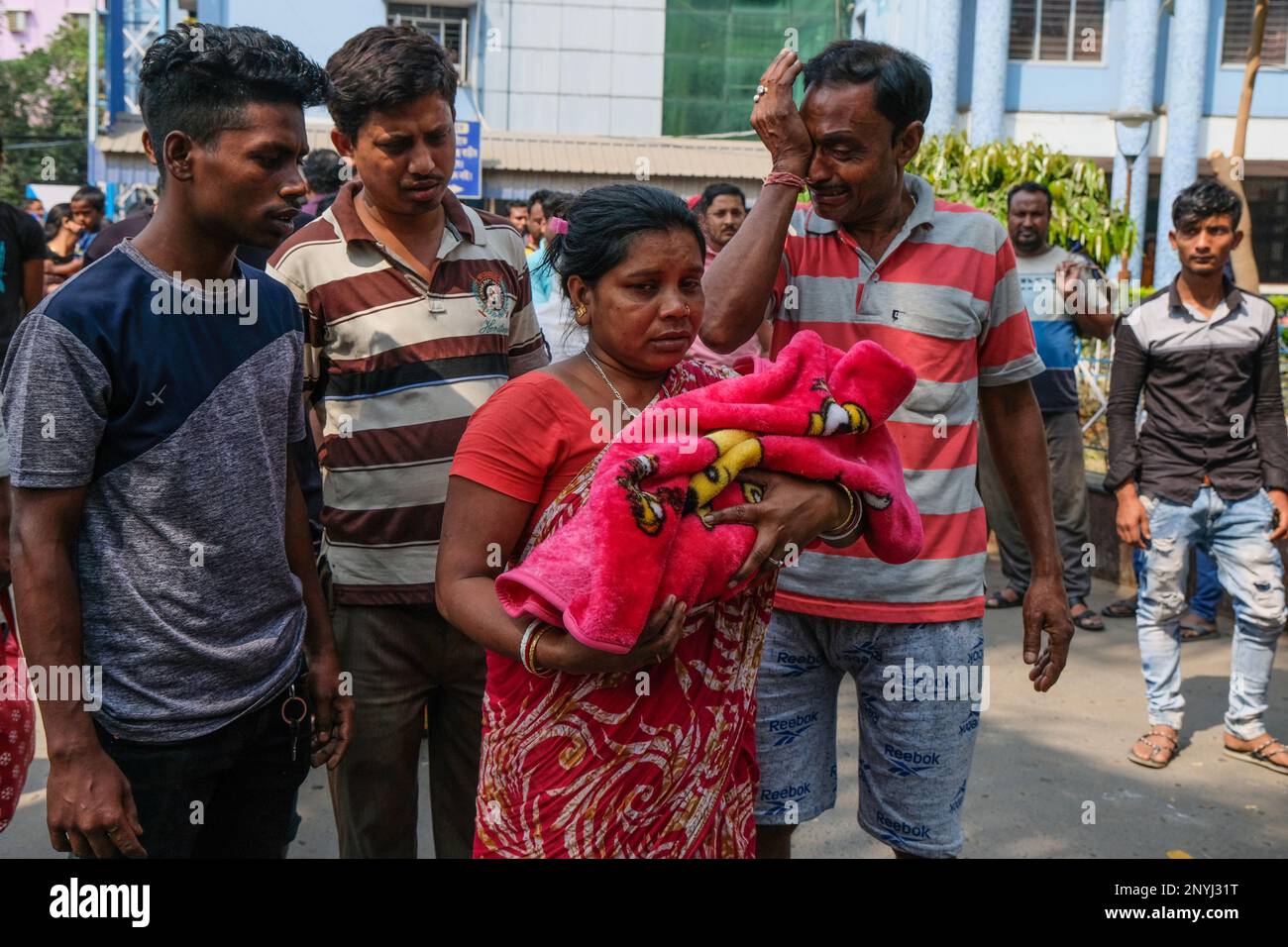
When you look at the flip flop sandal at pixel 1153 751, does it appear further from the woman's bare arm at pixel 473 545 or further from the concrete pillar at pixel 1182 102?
the concrete pillar at pixel 1182 102

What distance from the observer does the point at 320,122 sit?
2112 centimetres

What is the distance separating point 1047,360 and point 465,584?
540 cm

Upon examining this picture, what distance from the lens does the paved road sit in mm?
4227

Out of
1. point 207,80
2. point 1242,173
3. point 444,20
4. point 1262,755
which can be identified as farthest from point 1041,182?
point 444,20

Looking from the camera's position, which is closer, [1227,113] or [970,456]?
[970,456]

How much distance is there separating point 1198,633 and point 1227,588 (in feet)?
5.94

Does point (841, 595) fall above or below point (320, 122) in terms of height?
below

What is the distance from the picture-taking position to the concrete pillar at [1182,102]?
2120 centimetres

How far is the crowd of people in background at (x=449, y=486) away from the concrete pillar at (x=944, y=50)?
19.7 meters

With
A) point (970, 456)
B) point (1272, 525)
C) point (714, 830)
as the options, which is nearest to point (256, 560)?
point (714, 830)

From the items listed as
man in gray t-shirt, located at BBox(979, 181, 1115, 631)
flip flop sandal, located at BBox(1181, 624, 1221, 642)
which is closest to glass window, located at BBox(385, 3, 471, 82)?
man in gray t-shirt, located at BBox(979, 181, 1115, 631)

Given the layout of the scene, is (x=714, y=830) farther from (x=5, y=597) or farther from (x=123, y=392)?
(x=5, y=597)

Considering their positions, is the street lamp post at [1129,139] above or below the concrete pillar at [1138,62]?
below

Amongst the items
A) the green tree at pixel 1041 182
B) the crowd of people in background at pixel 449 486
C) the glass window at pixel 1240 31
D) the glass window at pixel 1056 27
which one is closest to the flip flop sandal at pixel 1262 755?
the crowd of people in background at pixel 449 486
